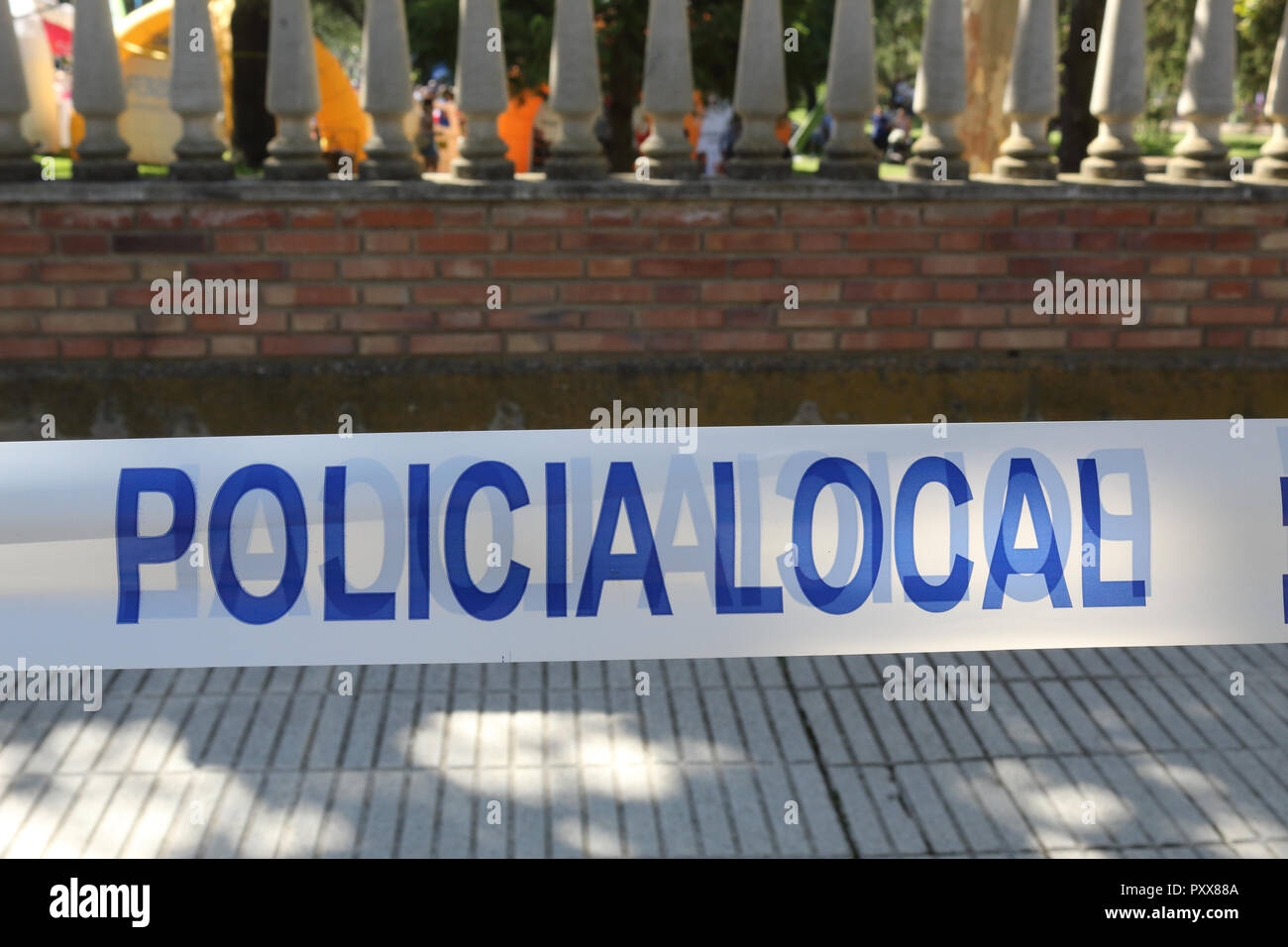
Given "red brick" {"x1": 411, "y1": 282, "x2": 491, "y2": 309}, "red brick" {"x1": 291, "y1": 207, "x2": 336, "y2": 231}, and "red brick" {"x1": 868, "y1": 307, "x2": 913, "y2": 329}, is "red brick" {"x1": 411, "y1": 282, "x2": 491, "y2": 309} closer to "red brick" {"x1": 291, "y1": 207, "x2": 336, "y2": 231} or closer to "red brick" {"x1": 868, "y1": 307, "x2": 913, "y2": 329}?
"red brick" {"x1": 291, "y1": 207, "x2": 336, "y2": 231}

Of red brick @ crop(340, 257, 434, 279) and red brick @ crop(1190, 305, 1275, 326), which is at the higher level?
red brick @ crop(340, 257, 434, 279)

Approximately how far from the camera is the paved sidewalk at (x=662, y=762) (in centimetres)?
285

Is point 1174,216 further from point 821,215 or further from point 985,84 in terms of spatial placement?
point 985,84

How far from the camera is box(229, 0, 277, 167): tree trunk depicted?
16.9 meters

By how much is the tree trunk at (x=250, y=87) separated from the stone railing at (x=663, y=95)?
12908mm

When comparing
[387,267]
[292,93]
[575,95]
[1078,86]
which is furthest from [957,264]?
[1078,86]

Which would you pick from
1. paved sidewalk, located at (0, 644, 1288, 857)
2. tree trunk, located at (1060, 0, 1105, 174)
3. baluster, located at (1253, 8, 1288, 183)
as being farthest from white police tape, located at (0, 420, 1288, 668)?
tree trunk, located at (1060, 0, 1105, 174)

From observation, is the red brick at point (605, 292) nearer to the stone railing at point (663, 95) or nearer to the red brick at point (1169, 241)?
the stone railing at point (663, 95)

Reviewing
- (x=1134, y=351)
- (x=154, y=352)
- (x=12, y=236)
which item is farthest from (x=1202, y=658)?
(x=12, y=236)

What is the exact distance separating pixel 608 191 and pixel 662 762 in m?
2.21

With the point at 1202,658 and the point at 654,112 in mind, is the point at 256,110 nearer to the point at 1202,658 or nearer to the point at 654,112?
the point at 654,112

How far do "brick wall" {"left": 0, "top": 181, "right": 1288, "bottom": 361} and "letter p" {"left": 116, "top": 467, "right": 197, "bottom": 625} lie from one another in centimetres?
134

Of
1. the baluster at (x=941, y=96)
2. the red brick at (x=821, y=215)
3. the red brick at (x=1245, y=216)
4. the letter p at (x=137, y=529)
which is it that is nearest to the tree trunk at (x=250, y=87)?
the baluster at (x=941, y=96)

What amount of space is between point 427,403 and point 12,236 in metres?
1.53
